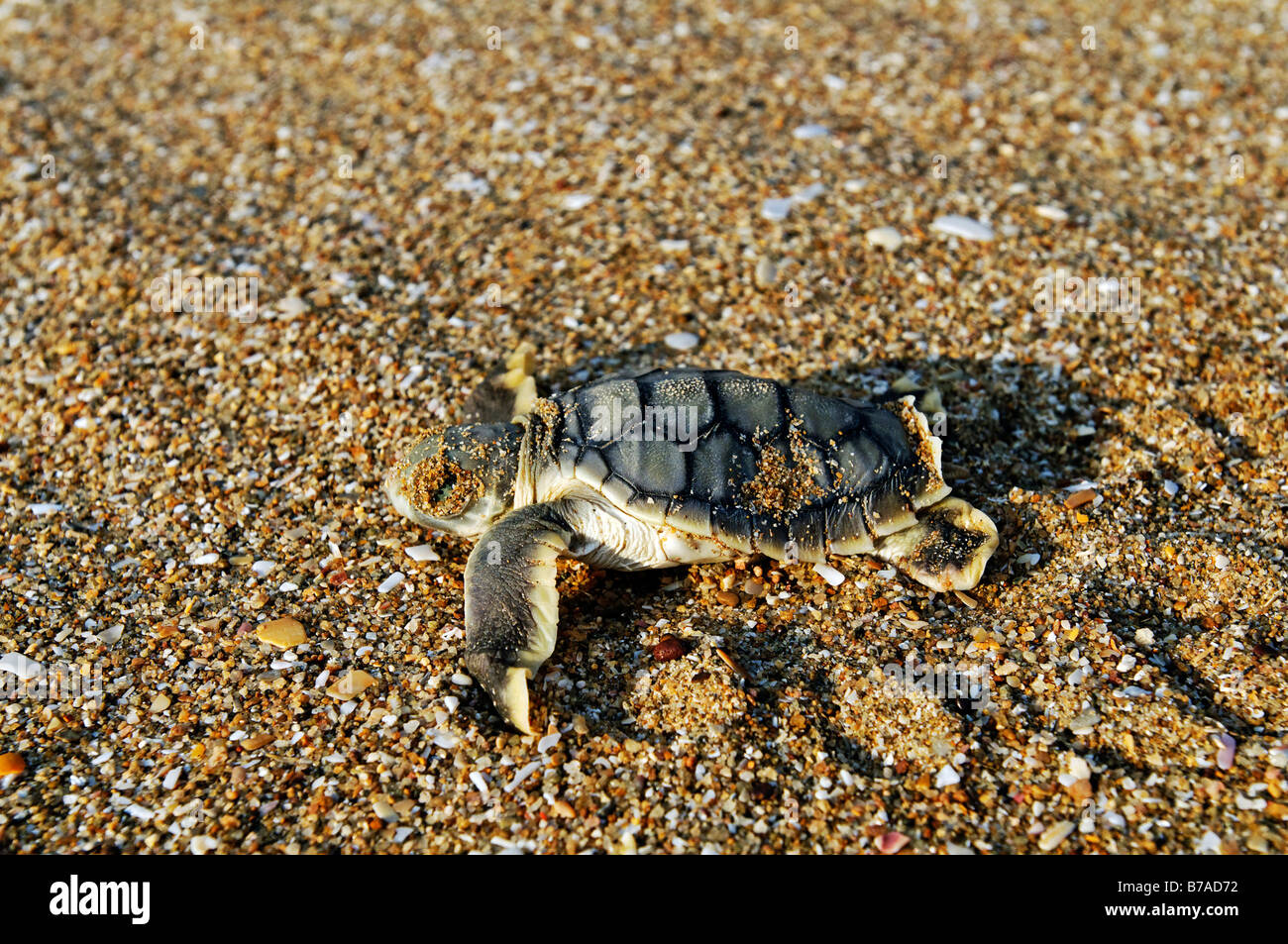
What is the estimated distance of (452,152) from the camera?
4.64 m

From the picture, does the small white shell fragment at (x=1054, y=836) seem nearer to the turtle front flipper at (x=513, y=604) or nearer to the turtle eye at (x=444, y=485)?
the turtle front flipper at (x=513, y=604)

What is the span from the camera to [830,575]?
294 centimetres

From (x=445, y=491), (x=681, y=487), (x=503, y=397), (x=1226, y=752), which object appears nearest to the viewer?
(x=1226, y=752)

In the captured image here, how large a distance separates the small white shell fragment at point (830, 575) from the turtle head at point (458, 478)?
942 mm

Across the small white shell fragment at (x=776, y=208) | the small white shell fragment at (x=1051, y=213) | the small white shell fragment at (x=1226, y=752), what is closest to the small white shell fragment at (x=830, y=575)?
the small white shell fragment at (x=1226, y=752)

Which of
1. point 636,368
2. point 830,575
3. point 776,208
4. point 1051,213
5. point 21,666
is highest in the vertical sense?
point 1051,213

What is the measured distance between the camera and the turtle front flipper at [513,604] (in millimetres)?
2502

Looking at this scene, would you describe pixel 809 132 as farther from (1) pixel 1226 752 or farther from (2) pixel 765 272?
(1) pixel 1226 752

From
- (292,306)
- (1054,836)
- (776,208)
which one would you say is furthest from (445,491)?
(776,208)

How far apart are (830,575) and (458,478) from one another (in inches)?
44.8
